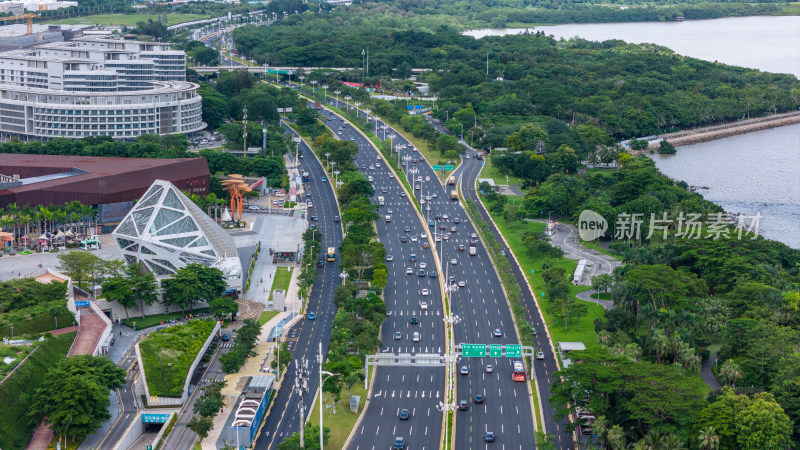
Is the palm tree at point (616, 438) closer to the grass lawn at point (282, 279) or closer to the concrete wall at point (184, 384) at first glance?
the concrete wall at point (184, 384)

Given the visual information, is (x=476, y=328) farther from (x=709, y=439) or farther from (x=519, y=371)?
(x=709, y=439)

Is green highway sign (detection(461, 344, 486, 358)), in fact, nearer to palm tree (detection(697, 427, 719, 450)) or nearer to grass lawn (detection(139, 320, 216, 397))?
palm tree (detection(697, 427, 719, 450))

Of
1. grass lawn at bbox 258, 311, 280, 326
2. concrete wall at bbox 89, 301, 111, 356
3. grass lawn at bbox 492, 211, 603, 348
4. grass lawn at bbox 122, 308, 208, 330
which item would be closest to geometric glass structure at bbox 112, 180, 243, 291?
grass lawn at bbox 122, 308, 208, 330

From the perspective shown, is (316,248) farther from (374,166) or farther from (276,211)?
(374,166)

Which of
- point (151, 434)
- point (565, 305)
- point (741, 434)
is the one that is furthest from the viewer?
point (565, 305)

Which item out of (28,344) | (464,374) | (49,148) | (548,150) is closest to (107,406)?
(28,344)

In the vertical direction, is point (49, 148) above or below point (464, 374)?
above
